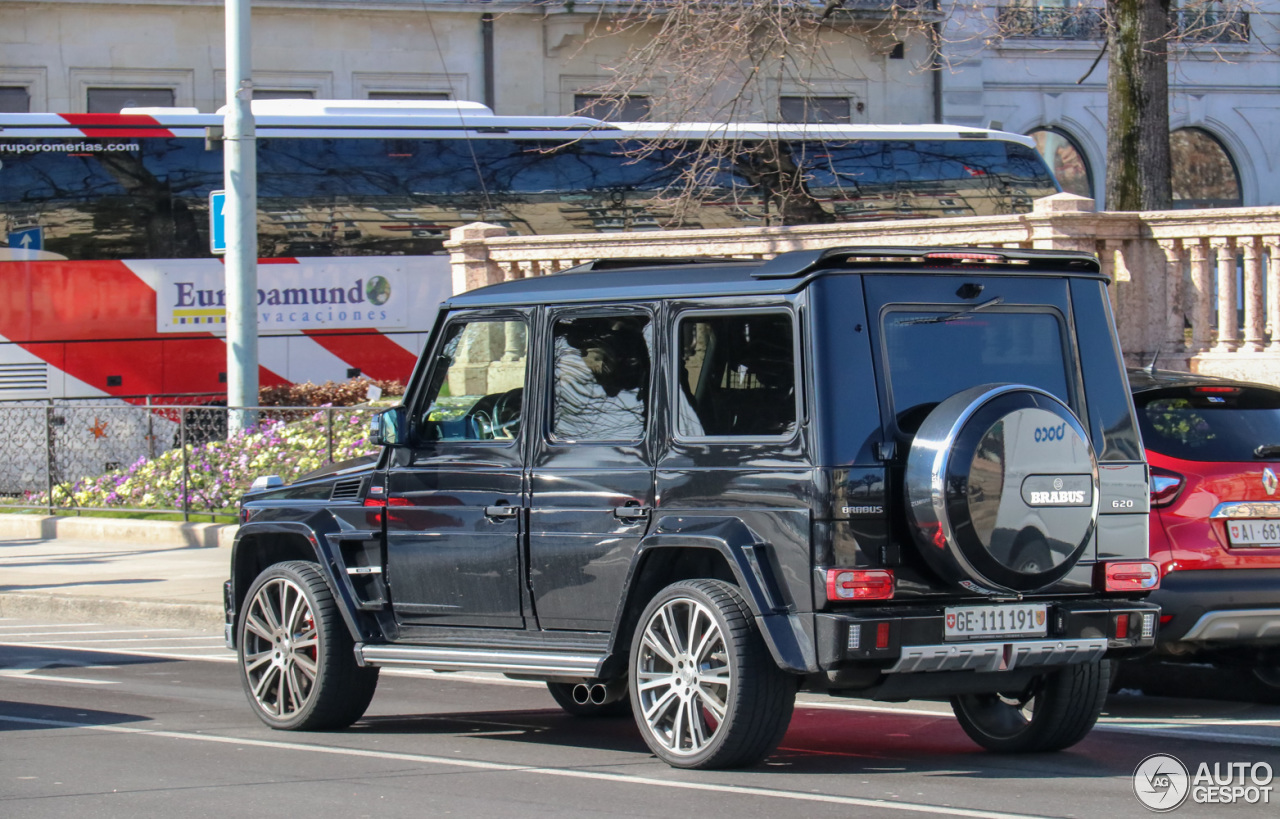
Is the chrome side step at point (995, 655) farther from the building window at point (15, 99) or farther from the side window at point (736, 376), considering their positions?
the building window at point (15, 99)

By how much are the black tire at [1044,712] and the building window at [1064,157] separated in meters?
27.9

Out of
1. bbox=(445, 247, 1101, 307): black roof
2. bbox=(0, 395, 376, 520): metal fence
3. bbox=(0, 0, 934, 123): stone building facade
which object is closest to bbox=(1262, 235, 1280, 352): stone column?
bbox=(445, 247, 1101, 307): black roof

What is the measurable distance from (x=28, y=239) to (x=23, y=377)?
167 centimetres

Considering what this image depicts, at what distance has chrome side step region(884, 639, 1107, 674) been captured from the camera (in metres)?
6.01

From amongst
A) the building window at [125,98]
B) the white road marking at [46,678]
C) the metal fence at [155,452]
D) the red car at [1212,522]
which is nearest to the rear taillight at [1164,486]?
the red car at [1212,522]

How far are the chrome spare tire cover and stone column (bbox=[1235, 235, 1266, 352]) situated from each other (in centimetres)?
830

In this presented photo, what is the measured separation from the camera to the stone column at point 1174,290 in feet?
47.1

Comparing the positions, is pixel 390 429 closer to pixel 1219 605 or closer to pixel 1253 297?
pixel 1219 605

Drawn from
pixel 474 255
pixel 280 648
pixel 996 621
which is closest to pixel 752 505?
pixel 996 621

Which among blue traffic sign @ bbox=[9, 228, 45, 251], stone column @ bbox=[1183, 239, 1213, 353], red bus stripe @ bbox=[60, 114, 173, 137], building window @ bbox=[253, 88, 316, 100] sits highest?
building window @ bbox=[253, 88, 316, 100]

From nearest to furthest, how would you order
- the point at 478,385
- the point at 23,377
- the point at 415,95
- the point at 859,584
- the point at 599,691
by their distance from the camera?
the point at 859,584 < the point at 599,691 < the point at 478,385 < the point at 23,377 < the point at 415,95

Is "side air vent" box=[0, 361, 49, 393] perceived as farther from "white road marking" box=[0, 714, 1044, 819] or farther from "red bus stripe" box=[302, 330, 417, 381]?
"white road marking" box=[0, 714, 1044, 819]

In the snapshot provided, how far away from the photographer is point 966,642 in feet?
20.1

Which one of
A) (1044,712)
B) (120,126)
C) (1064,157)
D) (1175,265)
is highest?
(1064,157)
